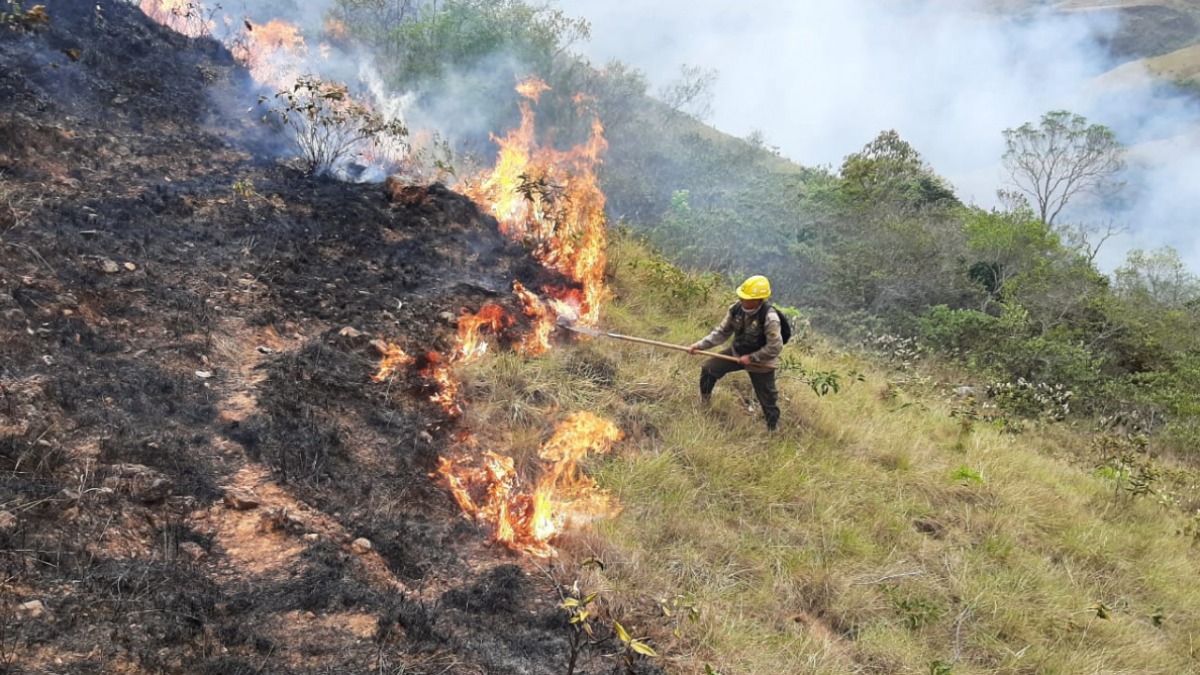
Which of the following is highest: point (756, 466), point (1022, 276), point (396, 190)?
point (1022, 276)

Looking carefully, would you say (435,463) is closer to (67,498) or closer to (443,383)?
(443,383)

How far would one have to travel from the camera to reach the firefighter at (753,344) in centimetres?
581

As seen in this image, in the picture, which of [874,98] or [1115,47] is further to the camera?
[874,98]

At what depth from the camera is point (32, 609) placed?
2.34m

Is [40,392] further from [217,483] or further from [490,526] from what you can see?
[490,526]

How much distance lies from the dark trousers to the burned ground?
7.27 feet

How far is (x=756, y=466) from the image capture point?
5512mm

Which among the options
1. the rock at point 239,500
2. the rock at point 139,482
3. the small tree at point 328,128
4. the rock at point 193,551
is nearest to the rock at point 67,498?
the rock at point 139,482

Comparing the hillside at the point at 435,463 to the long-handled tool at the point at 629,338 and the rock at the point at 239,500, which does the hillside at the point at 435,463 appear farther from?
the long-handled tool at the point at 629,338

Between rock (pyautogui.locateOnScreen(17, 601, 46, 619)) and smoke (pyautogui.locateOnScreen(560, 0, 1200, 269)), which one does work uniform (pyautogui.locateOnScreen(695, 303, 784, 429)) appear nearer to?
rock (pyautogui.locateOnScreen(17, 601, 46, 619))

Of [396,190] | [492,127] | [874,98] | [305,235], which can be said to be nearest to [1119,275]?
[492,127]

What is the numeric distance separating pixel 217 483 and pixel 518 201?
5841mm

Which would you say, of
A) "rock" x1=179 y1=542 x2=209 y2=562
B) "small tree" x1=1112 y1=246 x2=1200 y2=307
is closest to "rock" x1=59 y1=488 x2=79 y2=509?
"rock" x1=179 y1=542 x2=209 y2=562

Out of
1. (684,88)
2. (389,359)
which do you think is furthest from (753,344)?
(684,88)
